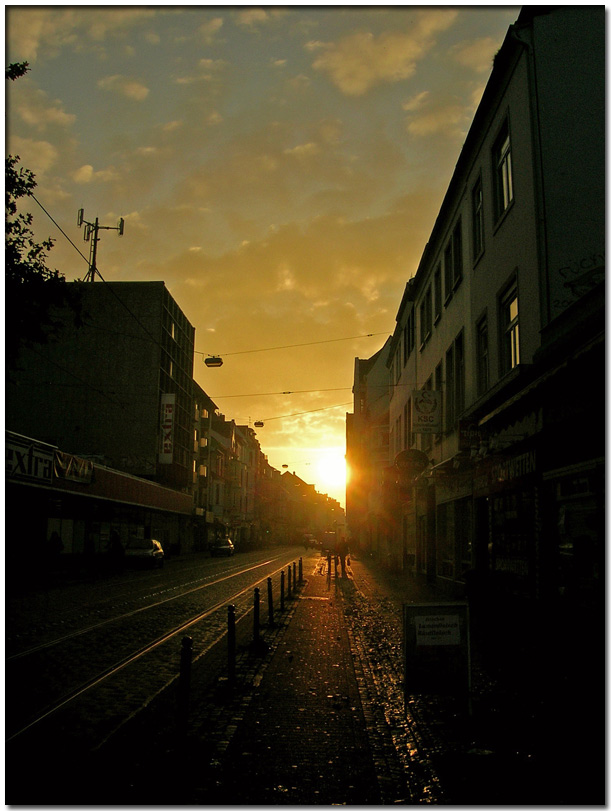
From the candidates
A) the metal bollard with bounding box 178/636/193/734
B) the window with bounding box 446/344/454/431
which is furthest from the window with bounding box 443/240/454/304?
the metal bollard with bounding box 178/636/193/734

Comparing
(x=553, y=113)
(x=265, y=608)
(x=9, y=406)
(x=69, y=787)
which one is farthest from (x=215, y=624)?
(x=9, y=406)

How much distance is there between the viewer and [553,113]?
41.5ft

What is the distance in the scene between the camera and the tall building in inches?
1861

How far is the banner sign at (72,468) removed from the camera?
28797mm

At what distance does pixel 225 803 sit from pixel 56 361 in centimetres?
4614

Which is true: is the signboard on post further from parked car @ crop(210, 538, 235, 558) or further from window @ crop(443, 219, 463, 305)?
parked car @ crop(210, 538, 235, 558)

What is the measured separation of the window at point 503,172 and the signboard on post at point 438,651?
9612 millimetres

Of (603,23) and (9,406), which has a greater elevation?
(603,23)

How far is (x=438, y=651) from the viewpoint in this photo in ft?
24.3

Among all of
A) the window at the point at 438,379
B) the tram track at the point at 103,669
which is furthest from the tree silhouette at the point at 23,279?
the window at the point at 438,379

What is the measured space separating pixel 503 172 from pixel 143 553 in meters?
27.2

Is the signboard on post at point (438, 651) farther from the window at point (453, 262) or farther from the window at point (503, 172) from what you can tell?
the window at point (453, 262)

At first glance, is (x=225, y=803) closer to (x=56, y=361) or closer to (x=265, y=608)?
(x=265, y=608)

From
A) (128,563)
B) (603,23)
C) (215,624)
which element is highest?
(603,23)
